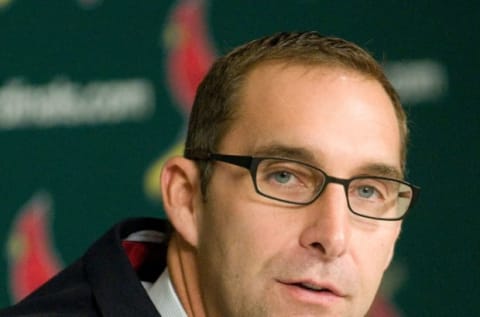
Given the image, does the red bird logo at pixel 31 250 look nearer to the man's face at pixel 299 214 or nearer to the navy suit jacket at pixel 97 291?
the navy suit jacket at pixel 97 291

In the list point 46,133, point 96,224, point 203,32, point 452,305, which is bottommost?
point 452,305

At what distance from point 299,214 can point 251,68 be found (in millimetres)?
305

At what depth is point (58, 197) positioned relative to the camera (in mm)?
2904

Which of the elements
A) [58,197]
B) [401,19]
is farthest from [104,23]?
[401,19]

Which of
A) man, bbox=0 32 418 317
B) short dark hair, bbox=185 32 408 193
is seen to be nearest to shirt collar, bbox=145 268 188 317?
man, bbox=0 32 418 317

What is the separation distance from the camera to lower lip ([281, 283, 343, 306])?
1621mm

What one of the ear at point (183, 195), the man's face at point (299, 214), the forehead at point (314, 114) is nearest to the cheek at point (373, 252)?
the man's face at point (299, 214)

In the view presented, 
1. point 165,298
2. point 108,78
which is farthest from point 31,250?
point 165,298

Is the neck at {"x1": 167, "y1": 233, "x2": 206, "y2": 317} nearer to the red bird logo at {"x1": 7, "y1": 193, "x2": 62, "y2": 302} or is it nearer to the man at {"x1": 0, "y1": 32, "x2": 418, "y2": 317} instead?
the man at {"x1": 0, "y1": 32, "x2": 418, "y2": 317}

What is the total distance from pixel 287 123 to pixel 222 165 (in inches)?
5.5

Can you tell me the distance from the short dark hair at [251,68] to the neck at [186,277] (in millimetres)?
134

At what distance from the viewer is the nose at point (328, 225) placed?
161 centimetres

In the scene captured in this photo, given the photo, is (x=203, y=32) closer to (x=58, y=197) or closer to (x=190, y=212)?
(x=58, y=197)

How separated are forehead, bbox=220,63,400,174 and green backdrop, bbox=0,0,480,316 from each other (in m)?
0.98
